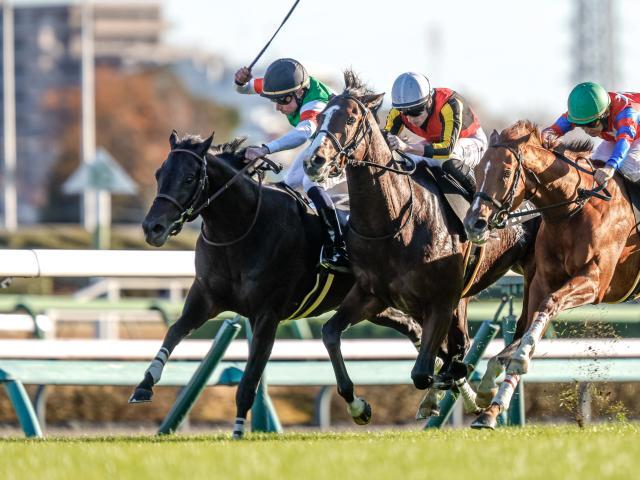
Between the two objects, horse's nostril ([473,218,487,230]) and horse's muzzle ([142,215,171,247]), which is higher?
horse's nostril ([473,218,487,230])

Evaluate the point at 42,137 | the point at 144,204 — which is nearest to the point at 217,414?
the point at 144,204

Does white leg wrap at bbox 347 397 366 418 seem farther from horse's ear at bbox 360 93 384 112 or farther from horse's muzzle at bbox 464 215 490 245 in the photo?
horse's ear at bbox 360 93 384 112

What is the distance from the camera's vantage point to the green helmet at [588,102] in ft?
27.2

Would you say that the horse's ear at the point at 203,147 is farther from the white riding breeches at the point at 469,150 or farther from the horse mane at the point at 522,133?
the horse mane at the point at 522,133

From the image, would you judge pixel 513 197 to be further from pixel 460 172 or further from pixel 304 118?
pixel 304 118

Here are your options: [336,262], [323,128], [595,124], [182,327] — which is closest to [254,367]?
[182,327]

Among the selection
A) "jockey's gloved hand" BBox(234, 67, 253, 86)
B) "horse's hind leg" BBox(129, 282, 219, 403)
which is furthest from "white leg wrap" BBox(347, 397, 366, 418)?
"jockey's gloved hand" BBox(234, 67, 253, 86)

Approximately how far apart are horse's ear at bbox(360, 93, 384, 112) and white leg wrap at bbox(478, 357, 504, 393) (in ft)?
5.04

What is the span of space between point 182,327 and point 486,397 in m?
1.79

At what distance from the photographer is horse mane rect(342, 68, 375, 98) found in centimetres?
818

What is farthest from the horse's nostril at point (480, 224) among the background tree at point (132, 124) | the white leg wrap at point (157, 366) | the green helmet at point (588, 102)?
the background tree at point (132, 124)

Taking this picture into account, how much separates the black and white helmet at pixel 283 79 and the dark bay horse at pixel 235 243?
1.33ft

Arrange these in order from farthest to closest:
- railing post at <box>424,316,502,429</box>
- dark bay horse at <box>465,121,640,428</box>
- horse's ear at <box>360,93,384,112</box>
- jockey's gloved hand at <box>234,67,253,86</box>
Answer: jockey's gloved hand at <box>234,67,253,86</box>
railing post at <box>424,316,502,429</box>
horse's ear at <box>360,93,384,112</box>
dark bay horse at <box>465,121,640,428</box>

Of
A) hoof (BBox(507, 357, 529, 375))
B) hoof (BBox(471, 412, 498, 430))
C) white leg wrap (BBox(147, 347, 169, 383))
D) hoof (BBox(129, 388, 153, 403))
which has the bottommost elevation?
hoof (BBox(129, 388, 153, 403))
